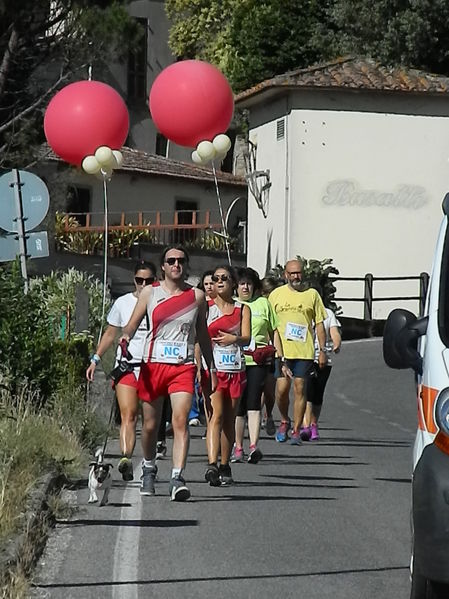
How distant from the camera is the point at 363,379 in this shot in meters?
25.0

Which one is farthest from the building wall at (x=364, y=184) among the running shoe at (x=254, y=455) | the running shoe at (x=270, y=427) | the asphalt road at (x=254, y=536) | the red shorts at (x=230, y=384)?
the red shorts at (x=230, y=384)

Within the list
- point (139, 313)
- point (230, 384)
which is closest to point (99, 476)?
point (139, 313)

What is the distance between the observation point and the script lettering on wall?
37.2m

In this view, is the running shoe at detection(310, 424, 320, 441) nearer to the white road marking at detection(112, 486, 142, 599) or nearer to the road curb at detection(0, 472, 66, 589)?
the white road marking at detection(112, 486, 142, 599)

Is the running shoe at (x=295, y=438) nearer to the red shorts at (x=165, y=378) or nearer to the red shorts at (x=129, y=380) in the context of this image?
the red shorts at (x=129, y=380)

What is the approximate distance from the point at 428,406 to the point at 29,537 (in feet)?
9.41

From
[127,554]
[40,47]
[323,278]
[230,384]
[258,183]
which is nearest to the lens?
[127,554]

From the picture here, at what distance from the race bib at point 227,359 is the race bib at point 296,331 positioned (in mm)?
2731

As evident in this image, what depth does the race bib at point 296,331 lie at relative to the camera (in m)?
15.6

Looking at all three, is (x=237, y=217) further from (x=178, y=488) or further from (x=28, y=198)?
(x=178, y=488)

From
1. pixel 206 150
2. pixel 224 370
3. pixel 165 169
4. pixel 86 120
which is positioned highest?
pixel 86 120

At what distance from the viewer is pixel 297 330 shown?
1566cm

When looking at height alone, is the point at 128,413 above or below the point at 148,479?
above

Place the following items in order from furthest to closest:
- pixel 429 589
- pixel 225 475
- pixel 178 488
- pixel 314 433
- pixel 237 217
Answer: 1. pixel 237 217
2. pixel 314 433
3. pixel 225 475
4. pixel 178 488
5. pixel 429 589
